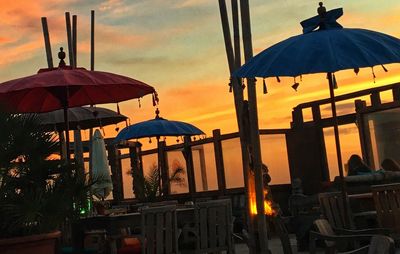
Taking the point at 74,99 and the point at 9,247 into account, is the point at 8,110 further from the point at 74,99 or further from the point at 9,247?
the point at 74,99

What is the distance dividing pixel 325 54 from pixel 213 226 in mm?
2429

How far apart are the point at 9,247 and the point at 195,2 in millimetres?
8327

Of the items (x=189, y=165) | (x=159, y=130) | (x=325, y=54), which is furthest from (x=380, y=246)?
(x=189, y=165)

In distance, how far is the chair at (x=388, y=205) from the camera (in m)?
5.93

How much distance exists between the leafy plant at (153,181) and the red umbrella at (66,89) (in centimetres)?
629

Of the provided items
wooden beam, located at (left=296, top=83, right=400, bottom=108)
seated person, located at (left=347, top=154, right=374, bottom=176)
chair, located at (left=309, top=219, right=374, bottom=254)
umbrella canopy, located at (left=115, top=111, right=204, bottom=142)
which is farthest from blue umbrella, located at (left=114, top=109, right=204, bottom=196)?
chair, located at (left=309, top=219, right=374, bottom=254)

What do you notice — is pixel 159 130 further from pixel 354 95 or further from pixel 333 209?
pixel 333 209

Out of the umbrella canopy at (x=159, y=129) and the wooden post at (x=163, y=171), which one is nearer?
the umbrella canopy at (x=159, y=129)

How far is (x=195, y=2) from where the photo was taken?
39.8 ft

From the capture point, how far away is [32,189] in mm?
4906

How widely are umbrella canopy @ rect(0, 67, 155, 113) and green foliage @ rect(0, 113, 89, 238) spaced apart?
0.33m

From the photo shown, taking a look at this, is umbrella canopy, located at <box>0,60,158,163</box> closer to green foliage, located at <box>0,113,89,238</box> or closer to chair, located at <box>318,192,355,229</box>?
green foliage, located at <box>0,113,89,238</box>

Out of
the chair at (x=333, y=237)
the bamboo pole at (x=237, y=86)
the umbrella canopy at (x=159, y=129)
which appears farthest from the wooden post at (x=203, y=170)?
the chair at (x=333, y=237)

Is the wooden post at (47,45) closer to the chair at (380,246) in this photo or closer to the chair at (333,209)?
the chair at (333,209)
